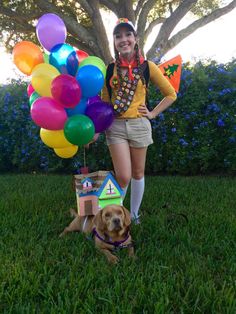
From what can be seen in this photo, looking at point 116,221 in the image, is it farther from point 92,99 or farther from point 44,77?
point 44,77

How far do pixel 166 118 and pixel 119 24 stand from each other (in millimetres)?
3231

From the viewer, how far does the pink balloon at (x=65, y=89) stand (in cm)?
305

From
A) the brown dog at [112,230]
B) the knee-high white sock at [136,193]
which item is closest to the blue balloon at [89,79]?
the brown dog at [112,230]

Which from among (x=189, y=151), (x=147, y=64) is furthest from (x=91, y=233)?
(x=189, y=151)

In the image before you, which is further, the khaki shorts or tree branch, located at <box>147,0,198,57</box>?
tree branch, located at <box>147,0,198,57</box>

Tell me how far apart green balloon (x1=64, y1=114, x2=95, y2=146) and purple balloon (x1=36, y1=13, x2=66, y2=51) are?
74 centimetres

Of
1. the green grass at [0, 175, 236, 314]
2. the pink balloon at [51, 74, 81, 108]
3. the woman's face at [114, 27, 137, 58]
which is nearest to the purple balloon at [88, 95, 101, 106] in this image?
the pink balloon at [51, 74, 81, 108]

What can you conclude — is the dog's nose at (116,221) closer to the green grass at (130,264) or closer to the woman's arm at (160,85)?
the green grass at (130,264)

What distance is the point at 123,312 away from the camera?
2096mm

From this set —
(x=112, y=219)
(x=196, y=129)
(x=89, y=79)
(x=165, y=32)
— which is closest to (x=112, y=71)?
(x=89, y=79)

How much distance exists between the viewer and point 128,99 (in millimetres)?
3514

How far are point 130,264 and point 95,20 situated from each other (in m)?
11.2

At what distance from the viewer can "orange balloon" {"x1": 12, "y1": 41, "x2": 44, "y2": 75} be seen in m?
3.32

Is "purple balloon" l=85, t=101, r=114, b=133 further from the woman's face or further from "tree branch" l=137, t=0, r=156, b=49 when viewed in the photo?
"tree branch" l=137, t=0, r=156, b=49
